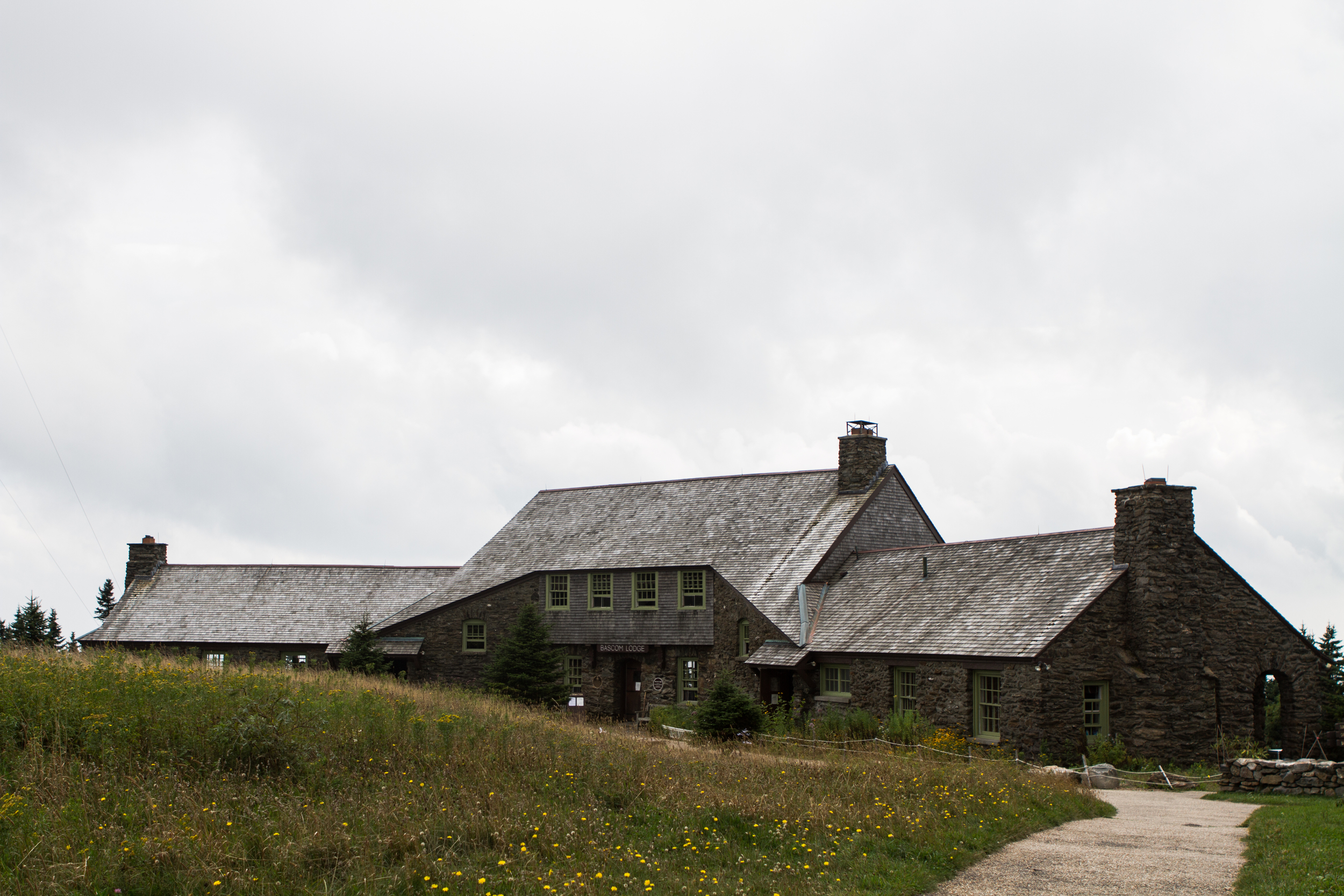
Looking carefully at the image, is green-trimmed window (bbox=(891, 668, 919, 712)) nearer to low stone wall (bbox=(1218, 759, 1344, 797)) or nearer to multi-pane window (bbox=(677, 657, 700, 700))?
low stone wall (bbox=(1218, 759, 1344, 797))

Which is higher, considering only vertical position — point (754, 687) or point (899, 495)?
point (899, 495)

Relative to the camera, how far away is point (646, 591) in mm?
36312

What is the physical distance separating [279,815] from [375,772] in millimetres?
1951

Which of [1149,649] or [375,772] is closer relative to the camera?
[375,772]

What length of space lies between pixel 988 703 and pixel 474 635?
19063 mm

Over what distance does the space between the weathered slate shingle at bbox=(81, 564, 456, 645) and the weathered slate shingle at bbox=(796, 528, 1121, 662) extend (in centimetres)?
1754

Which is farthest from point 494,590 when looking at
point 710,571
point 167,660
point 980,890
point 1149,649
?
point 980,890

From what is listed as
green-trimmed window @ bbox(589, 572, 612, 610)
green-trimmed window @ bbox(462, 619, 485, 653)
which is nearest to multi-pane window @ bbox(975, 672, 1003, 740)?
green-trimmed window @ bbox(589, 572, 612, 610)

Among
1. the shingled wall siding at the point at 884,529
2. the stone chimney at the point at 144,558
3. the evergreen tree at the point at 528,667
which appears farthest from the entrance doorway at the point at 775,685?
the stone chimney at the point at 144,558

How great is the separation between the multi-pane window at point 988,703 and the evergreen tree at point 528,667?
43.7 ft

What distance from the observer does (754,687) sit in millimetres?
31703

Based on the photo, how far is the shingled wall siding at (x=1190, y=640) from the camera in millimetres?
23906

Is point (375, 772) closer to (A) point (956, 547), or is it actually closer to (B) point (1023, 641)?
(B) point (1023, 641)

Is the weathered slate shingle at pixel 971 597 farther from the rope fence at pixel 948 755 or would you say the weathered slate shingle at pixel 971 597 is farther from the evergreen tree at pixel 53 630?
the evergreen tree at pixel 53 630
